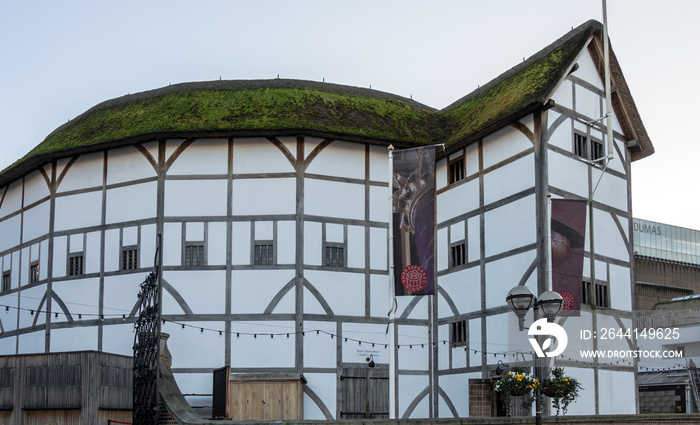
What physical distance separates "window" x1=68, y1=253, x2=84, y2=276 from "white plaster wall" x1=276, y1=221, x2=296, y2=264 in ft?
22.3

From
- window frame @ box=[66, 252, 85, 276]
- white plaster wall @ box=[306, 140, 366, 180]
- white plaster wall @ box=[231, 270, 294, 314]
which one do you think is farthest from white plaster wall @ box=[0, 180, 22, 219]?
white plaster wall @ box=[306, 140, 366, 180]

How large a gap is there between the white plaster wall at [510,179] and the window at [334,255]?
4.90 meters

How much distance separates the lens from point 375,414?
27.8 metres

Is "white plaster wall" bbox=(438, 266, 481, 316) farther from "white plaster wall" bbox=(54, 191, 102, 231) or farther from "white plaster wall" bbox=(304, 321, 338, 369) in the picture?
"white plaster wall" bbox=(54, 191, 102, 231)

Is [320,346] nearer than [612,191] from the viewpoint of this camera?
Yes

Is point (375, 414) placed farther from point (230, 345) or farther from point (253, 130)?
point (253, 130)

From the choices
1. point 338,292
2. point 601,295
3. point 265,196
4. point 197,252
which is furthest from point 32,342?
point 601,295

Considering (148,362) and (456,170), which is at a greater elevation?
(456,170)

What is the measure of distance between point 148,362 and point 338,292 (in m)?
9.37

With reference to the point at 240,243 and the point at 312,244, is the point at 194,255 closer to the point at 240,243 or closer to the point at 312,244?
the point at 240,243

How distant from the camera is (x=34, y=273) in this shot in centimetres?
3095

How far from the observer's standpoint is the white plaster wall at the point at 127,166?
2886 centimetres

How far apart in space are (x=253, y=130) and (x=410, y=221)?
10334mm

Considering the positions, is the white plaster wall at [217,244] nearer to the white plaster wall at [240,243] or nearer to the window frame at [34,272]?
the white plaster wall at [240,243]
